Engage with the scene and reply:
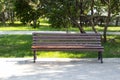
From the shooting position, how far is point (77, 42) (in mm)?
9922

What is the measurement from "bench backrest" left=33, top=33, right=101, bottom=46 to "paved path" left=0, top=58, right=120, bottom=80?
1.69 feet

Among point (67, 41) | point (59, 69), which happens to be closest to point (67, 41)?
point (67, 41)

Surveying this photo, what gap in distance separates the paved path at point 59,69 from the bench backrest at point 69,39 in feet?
1.69

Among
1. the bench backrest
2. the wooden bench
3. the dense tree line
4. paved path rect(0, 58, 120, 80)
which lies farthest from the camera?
the dense tree line

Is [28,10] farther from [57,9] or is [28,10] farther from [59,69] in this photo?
[59,69]

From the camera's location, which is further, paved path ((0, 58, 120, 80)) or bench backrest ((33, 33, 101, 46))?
bench backrest ((33, 33, 101, 46))

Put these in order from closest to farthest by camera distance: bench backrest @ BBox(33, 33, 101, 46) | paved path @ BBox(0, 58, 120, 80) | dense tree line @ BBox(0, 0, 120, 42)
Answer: paved path @ BBox(0, 58, 120, 80)
bench backrest @ BBox(33, 33, 101, 46)
dense tree line @ BBox(0, 0, 120, 42)

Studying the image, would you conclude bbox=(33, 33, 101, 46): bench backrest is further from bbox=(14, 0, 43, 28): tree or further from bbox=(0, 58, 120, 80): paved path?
bbox=(14, 0, 43, 28): tree

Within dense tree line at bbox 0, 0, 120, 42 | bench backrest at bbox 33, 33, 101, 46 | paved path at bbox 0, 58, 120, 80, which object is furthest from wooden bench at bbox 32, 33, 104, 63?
dense tree line at bbox 0, 0, 120, 42

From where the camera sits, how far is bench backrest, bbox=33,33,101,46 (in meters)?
9.84

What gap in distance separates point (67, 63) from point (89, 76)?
5.88ft

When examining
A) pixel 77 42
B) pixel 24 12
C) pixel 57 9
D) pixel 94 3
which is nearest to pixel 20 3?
pixel 24 12

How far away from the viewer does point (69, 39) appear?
9.91m

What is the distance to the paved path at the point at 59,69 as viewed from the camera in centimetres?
760
